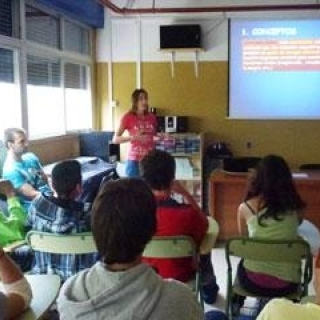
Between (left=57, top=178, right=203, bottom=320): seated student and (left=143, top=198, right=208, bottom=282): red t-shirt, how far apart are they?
110 cm

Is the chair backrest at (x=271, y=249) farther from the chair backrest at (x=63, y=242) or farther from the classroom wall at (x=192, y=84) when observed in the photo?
the classroom wall at (x=192, y=84)

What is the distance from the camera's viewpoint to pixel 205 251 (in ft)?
8.14

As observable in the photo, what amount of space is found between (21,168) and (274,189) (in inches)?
88.6

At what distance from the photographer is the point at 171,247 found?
2348 millimetres

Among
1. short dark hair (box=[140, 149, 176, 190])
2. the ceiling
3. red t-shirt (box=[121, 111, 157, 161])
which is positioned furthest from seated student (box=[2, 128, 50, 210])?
the ceiling

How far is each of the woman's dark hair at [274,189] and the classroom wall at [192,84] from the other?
12.6 feet

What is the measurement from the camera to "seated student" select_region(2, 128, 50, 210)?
155 inches

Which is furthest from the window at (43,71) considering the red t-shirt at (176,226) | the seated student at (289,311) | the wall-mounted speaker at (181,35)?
the seated student at (289,311)

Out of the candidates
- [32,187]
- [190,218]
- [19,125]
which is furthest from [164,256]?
[19,125]

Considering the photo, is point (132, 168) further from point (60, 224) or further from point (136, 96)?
point (60, 224)

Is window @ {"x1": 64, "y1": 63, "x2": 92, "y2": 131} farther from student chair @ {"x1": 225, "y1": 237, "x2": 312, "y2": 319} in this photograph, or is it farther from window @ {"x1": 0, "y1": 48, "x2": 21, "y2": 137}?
student chair @ {"x1": 225, "y1": 237, "x2": 312, "y2": 319}

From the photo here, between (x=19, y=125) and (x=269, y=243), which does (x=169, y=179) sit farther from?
(x=19, y=125)

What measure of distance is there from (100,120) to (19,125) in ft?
6.85

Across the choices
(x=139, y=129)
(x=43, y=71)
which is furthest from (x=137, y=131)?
(x=43, y=71)
